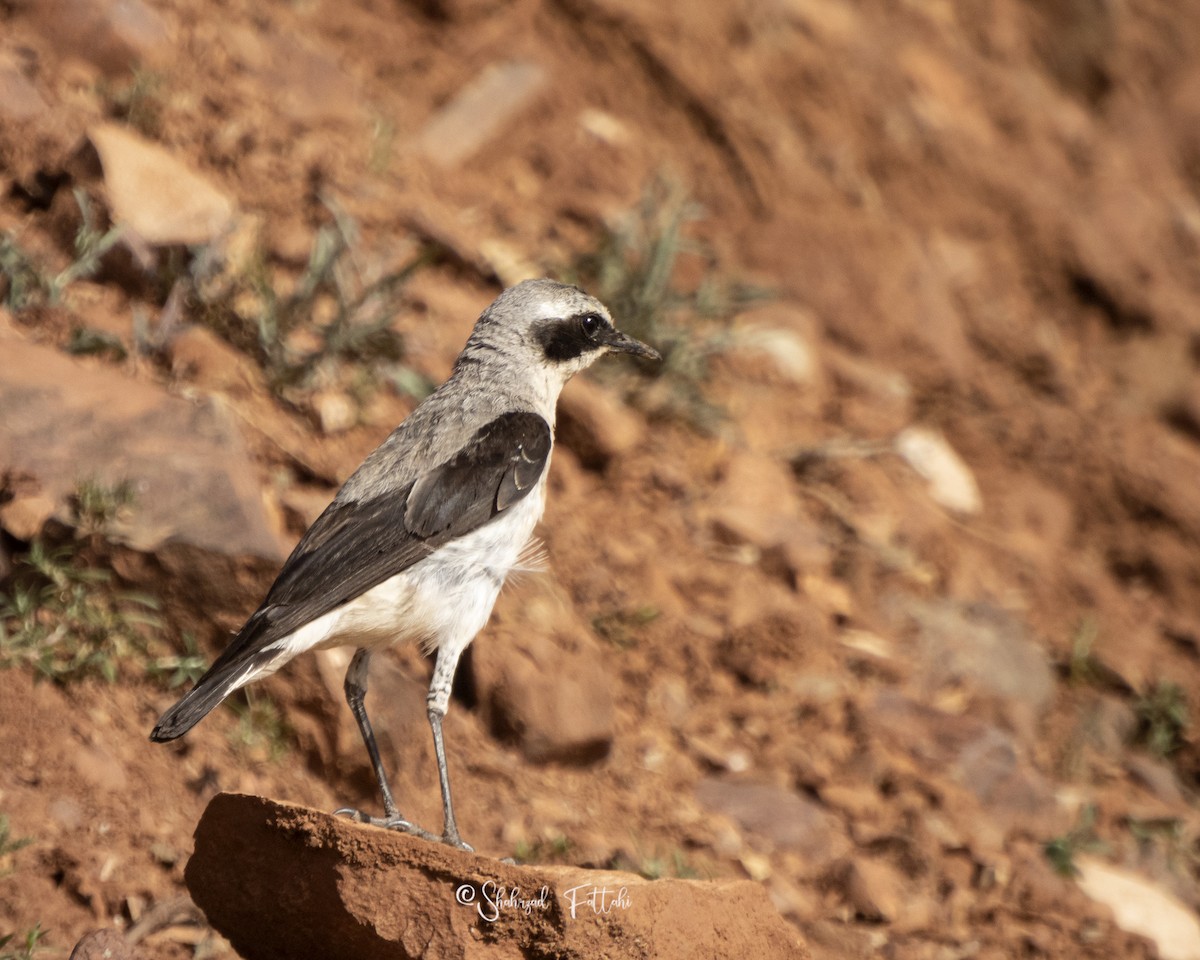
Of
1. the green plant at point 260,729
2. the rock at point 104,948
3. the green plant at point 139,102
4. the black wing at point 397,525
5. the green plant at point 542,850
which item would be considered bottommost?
the green plant at point 542,850

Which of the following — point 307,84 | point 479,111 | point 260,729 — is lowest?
point 260,729

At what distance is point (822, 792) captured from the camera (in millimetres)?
7266

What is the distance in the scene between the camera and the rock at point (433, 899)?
4297 mm

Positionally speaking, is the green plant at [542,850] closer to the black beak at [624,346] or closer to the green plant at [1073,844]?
the black beak at [624,346]

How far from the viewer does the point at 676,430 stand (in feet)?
30.6

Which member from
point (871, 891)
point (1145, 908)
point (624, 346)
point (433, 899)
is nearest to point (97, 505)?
point (624, 346)

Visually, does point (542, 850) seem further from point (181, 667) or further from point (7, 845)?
point (7, 845)

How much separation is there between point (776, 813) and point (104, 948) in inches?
134

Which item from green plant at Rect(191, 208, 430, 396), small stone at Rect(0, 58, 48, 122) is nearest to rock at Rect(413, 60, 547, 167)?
green plant at Rect(191, 208, 430, 396)

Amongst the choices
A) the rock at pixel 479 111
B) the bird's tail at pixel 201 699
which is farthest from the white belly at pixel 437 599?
the rock at pixel 479 111

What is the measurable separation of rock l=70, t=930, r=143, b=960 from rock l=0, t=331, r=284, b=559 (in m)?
1.82

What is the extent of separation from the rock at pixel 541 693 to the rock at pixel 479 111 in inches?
188

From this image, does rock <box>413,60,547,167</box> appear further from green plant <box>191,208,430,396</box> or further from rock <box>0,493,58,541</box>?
rock <box>0,493,58,541</box>

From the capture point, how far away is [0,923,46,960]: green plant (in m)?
4.68
